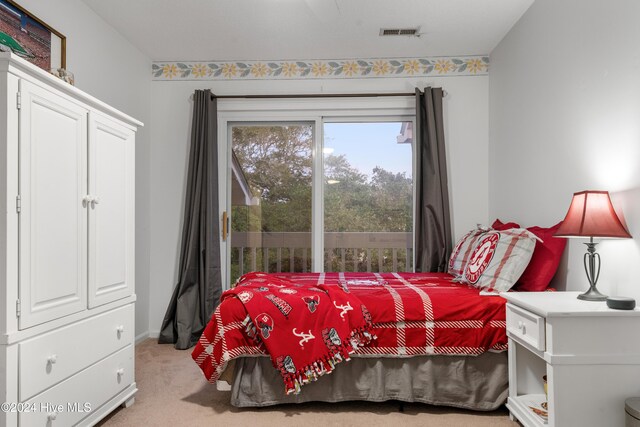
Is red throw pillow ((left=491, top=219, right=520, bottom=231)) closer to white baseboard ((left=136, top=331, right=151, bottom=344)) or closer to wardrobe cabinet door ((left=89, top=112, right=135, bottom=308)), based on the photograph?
wardrobe cabinet door ((left=89, top=112, right=135, bottom=308))

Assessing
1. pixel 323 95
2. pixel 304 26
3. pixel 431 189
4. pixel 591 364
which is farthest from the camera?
pixel 323 95

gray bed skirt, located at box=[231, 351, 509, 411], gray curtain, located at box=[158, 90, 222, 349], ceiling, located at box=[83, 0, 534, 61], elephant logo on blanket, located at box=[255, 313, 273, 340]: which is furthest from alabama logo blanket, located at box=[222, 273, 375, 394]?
ceiling, located at box=[83, 0, 534, 61]

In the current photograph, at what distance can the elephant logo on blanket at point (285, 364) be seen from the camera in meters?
2.16

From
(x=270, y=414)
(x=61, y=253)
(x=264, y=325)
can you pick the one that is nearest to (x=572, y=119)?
(x=264, y=325)

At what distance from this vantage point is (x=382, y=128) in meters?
4.02

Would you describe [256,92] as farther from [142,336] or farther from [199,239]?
[142,336]

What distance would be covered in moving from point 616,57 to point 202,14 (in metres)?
2.59

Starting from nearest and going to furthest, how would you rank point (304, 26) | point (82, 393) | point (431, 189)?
point (82, 393)
point (304, 26)
point (431, 189)

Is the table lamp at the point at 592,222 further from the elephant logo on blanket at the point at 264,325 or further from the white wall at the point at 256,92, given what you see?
the white wall at the point at 256,92

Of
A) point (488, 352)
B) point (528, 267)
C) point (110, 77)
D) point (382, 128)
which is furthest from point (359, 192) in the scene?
point (110, 77)

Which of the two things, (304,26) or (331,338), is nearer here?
(331,338)

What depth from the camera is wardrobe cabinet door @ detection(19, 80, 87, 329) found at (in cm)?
168

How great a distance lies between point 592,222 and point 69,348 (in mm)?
2426

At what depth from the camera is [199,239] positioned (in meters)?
3.77
